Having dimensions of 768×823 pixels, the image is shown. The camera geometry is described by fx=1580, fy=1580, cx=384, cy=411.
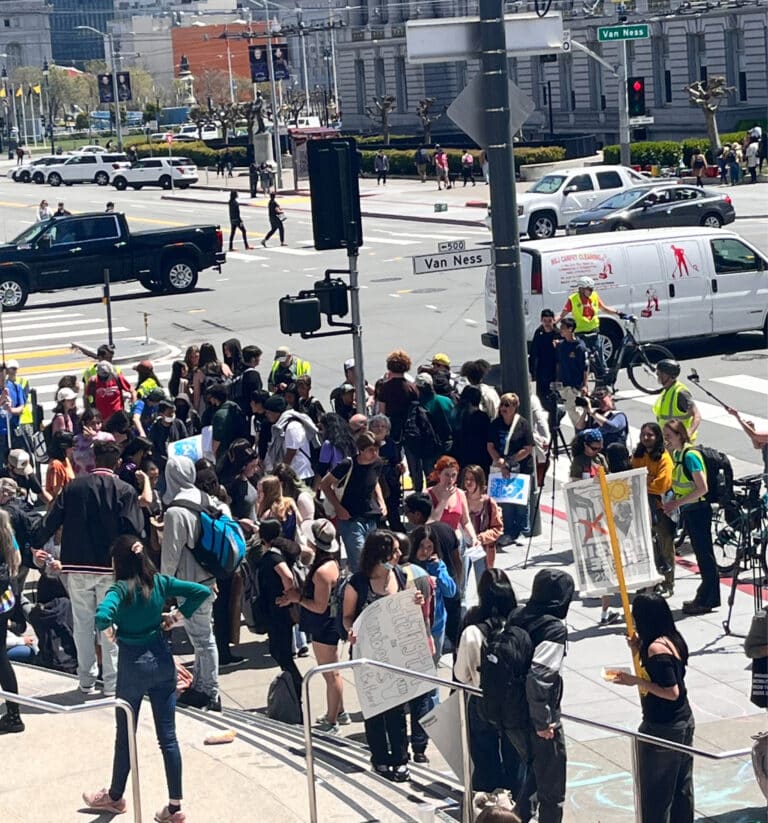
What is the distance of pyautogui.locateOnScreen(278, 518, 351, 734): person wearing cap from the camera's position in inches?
382

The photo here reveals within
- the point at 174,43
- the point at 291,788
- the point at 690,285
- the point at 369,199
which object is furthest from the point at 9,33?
the point at 291,788

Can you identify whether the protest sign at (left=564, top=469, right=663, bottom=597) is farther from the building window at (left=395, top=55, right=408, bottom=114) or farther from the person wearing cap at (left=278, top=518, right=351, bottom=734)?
the building window at (left=395, top=55, right=408, bottom=114)

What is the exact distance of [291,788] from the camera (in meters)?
8.61

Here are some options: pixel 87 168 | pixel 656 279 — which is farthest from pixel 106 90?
pixel 656 279

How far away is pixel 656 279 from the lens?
2211 centimetres

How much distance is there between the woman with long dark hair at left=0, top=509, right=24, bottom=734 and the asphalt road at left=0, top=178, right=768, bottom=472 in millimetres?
9369

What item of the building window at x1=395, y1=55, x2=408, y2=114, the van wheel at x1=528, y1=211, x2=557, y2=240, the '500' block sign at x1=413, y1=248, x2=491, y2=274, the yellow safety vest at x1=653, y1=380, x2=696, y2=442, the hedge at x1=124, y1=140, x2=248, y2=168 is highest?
the building window at x1=395, y1=55, x2=408, y2=114

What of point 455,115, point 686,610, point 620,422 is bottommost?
point 686,610

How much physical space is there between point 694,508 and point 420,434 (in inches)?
132

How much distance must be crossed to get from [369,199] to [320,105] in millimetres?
93063

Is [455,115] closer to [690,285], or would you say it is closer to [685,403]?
[685,403]

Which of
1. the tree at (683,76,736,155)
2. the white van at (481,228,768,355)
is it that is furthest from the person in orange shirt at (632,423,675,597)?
the tree at (683,76,736,155)

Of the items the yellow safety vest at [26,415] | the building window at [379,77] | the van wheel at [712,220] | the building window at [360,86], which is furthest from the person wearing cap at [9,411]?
the building window at [360,86]

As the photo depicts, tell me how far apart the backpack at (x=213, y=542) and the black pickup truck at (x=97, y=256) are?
23994mm
